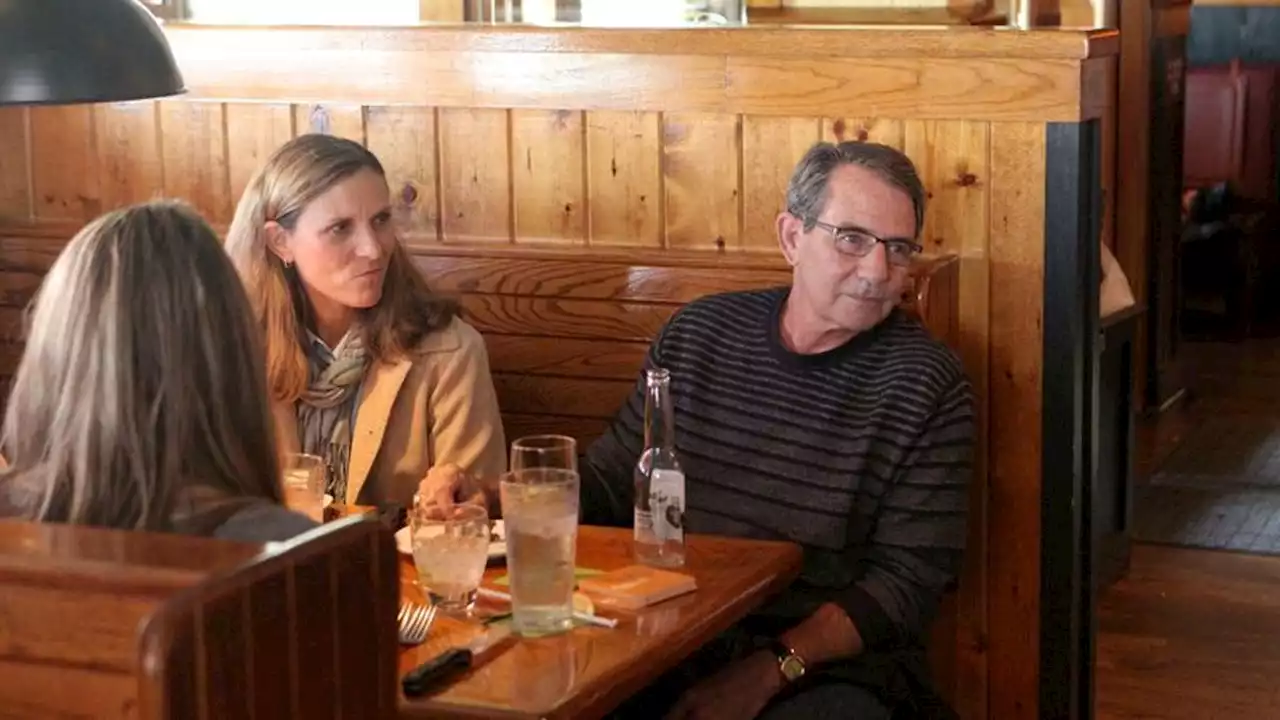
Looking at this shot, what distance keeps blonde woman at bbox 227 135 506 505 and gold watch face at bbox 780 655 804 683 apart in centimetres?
59

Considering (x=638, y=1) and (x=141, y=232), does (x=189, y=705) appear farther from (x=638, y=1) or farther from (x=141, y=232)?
(x=638, y=1)

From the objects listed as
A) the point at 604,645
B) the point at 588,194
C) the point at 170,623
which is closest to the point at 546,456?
the point at 604,645

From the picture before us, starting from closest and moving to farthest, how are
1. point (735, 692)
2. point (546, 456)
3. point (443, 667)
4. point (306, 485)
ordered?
point (443, 667)
point (546, 456)
point (306, 485)
point (735, 692)

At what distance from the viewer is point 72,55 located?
228 centimetres

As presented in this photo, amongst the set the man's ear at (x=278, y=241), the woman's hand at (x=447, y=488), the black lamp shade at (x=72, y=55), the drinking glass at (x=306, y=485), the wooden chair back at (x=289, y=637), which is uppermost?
the black lamp shade at (x=72, y=55)

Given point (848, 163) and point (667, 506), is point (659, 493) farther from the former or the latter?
point (848, 163)

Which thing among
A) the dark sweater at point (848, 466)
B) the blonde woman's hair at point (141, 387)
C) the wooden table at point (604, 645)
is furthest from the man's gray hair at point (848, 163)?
the blonde woman's hair at point (141, 387)

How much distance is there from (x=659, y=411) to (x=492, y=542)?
267 millimetres

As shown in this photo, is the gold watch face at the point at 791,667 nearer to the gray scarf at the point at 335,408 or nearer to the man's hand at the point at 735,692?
the man's hand at the point at 735,692

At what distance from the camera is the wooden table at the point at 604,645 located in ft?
6.03

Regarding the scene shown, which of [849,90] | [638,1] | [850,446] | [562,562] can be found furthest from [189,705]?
[638,1]

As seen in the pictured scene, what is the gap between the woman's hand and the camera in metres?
2.49

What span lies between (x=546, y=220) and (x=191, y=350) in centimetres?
155

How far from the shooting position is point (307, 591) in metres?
1.35
